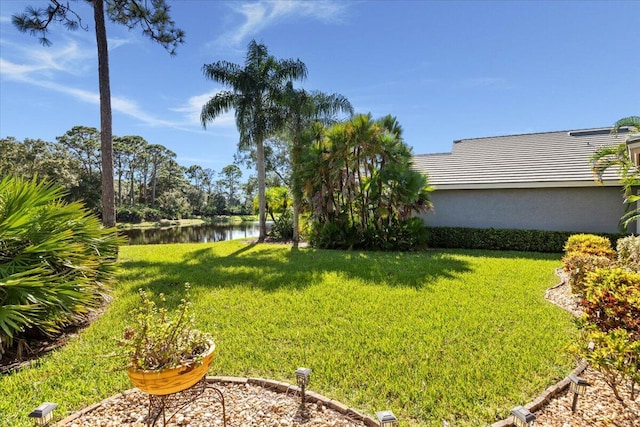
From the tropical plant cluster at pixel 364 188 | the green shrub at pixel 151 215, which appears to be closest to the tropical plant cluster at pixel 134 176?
the green shrub at pixel 151 215

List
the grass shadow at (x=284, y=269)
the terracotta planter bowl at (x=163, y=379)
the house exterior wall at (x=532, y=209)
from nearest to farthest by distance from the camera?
1. the terracotta planter bowl at (x=163, y=379)
2. the grass shadow at (x=284, y=269)
3. the house exterior wall at (x=532, y=209)

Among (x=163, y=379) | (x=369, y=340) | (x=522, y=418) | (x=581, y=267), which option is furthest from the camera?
(x=581, y=267)

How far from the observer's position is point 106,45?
9445 millimetres

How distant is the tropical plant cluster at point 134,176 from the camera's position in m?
33.0

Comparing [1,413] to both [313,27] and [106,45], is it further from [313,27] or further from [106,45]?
[313,27]

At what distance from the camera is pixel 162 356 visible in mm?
2039

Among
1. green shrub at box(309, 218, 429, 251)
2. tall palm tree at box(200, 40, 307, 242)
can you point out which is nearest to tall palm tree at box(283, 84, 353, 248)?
tall palm tree at box(200, 40, 307, 242)

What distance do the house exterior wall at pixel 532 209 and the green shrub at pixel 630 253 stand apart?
4854 mm

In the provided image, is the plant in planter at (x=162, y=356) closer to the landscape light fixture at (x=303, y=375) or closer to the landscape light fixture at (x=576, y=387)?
the landscape light fixture at (x=303, y=375)

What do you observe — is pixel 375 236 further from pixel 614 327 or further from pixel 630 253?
pixel 614 327

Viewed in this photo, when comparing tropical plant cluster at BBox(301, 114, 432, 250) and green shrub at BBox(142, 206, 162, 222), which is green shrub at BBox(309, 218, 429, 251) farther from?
green shrub at BBox(142, 206, 162, 222)

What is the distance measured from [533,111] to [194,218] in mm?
48109

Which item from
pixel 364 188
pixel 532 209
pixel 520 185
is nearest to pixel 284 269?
pixel 364 188

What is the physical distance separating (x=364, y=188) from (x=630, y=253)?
764 cm
